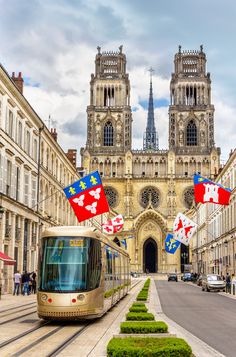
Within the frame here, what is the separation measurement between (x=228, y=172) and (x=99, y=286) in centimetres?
4672

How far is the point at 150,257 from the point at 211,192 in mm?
73194

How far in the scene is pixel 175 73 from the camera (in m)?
111

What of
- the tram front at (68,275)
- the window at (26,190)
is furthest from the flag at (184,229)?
the tram front at (68,275)

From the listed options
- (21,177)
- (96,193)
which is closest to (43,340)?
(96,193)

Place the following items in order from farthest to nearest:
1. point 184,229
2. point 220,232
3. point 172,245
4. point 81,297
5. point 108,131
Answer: point 108,131 < point 220,232 < point 172,245 < point 184,229 < point 81,297

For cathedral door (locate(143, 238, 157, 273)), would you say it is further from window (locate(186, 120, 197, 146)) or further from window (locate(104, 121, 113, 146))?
window (locate(104, 121, 113, 146))

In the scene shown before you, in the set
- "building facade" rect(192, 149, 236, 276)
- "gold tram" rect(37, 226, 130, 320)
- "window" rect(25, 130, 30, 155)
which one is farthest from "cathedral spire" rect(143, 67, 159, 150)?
"gold tram" rect(37, 226, 130, 320)

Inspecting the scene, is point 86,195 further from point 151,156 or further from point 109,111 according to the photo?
point 109,111

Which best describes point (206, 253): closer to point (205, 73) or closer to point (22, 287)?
point (205, 73)

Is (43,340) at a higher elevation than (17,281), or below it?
below

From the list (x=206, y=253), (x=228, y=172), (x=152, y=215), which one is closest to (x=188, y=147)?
(x=152, y=215)

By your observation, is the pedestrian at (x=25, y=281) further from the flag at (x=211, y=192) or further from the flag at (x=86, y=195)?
the flag at (x=211, y=192)

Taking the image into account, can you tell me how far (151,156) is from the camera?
107 metres

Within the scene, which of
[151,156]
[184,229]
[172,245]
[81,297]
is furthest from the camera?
[151,156]
